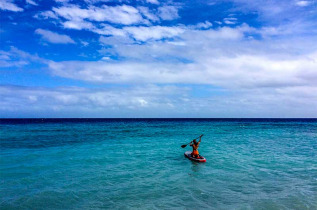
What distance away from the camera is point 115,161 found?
60.2ft

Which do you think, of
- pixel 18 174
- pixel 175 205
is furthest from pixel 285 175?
pixel 18 174

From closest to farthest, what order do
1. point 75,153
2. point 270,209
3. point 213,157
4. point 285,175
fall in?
1. point 270,209
2. point 285,175
3. point 213,157
4. point 75,153

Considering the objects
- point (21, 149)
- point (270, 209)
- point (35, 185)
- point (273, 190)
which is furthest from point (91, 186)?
point (21, 149)

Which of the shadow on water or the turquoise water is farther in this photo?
the shadow on water

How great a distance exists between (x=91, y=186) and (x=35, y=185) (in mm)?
3250

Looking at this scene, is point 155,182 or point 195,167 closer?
point 155,182

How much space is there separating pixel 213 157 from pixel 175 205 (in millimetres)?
11339

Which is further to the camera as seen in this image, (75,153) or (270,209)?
(75,153)

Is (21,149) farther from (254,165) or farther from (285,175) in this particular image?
(285,175)

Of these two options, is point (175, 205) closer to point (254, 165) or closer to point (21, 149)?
point (254, 165)

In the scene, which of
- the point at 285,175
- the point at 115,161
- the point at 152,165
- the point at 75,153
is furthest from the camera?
the point at 75,153

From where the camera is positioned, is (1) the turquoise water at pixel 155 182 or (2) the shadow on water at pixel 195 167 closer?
(1) the turquoise water at pixel 155 182

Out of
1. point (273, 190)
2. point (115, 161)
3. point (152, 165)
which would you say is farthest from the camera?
point (115, 161)

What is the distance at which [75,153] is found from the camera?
21.8 meters
